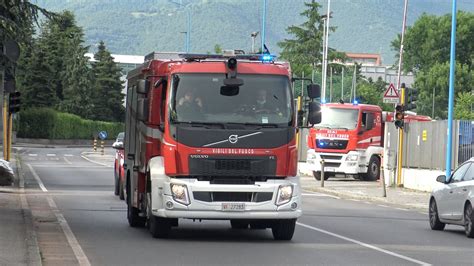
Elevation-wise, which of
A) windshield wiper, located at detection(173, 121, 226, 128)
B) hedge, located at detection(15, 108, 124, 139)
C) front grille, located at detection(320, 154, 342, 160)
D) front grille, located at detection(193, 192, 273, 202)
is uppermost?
windshield wiper, located at detection(173, 121, 226, 128)

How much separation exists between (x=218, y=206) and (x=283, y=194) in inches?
43.6

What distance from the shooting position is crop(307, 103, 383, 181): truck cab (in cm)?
4434

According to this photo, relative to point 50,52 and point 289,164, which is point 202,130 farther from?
point 50,52

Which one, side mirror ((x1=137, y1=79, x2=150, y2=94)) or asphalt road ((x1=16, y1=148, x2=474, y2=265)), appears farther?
side mirror ((x1=137, y1=79, x2=150, y2=94))

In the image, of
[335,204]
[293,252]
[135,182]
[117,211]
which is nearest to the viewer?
[293,252]

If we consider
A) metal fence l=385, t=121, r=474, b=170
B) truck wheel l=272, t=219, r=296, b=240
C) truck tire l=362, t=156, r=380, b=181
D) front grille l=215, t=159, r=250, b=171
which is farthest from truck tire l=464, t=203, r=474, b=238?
truck tire l=362, t=156, r=380, b=181

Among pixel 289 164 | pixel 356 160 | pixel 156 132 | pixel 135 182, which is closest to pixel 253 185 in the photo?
pixel 289 164

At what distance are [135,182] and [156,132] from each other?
2.14m

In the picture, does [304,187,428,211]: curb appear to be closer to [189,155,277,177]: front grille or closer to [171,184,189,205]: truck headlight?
[189,155,277,177]: front grille

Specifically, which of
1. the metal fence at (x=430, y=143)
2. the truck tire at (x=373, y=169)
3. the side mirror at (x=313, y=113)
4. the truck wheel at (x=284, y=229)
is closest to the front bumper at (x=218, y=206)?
the truck wheel at (x=284, y=229)

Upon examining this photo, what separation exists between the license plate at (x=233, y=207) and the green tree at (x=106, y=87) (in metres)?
101

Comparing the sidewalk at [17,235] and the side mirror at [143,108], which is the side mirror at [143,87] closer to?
the side mirror at [143,108]

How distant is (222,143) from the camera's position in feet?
57.2

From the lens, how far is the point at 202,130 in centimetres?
1747
